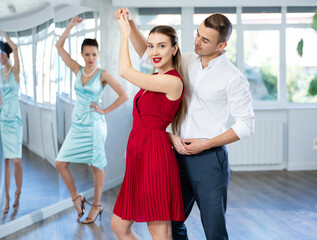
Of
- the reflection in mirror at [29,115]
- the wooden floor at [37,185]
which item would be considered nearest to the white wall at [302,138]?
the wooden floor at [37,185]

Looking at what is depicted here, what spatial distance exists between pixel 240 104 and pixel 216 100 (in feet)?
0.42

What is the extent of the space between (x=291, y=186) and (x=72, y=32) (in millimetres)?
3117

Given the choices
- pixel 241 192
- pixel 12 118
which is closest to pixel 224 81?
pixel 12 118

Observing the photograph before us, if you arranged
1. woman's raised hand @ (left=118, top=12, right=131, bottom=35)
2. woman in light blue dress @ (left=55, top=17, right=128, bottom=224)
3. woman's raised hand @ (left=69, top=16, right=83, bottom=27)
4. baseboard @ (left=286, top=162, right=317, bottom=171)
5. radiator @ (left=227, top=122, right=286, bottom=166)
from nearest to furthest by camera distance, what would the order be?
1. woman's raised hand @ (left=118, top=12, right=131, bottom=35)
2. woman in light blue dress @ (left=55, top=17, right=128, bottom=224)
3. woman's raised hand @ (left=69, top=16, right=83, bottom=27)
4. radiator @ (left=227, top=122, right=286, bottom=166)
5. baseboard @ (left=286, top=162, right=317, bottom=171)

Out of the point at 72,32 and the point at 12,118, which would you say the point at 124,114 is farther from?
the point at 12,118

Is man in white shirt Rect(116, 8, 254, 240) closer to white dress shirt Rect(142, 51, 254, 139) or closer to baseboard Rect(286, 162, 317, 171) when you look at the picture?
white dress shirt Rect(142, 51, 254, 139)

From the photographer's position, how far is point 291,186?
215 inches

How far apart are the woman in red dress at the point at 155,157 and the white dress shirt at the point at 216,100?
97mm

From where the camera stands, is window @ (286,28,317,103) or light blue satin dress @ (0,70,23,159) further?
window @ (286,28,317,103)

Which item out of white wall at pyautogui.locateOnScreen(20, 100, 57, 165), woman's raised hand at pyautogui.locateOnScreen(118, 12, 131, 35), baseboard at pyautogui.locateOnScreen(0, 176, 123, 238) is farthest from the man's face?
baseboard at pyautogui.locateOnScreen(0, 176, 123, 238)

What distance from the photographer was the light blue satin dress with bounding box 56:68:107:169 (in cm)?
409

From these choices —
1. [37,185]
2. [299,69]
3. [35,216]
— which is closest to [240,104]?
[37,185]

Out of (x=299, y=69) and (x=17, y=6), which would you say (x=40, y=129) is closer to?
(x=17, y=6)

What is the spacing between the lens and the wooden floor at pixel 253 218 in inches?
146
